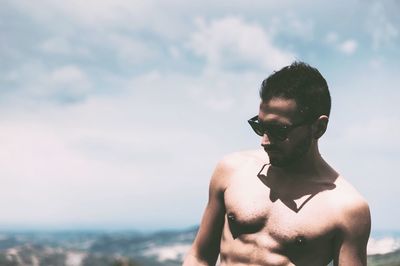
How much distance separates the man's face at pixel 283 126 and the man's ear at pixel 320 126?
0.25ft

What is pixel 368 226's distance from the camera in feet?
16.9

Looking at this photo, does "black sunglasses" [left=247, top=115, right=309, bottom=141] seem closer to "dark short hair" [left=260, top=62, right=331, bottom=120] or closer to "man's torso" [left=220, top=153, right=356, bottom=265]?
"dark short hair" [left=260, top=62, right=331, bottom=120]

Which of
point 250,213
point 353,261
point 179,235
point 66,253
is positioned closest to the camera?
point 353,261

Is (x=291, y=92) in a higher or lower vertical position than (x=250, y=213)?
higher

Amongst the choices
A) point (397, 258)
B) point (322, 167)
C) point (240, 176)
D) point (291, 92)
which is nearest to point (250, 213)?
point (240, 176)

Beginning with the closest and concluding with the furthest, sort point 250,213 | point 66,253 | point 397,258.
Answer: point 250,213, point 397,258, point 66,253

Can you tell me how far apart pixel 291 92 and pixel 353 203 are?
1089 millimetres

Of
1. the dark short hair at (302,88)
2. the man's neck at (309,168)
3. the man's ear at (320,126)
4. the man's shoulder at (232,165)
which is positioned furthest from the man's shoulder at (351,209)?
the man's shoulder at (232,165)

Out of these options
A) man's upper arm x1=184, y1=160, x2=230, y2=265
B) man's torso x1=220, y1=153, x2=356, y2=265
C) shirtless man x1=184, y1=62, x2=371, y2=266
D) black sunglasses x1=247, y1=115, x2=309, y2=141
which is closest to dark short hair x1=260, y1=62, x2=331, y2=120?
shirtless man x1=184, y1=62, x2=371, y2=266

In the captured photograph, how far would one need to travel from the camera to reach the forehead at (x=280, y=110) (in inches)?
204

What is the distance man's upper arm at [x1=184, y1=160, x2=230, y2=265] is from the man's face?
71 centimetres

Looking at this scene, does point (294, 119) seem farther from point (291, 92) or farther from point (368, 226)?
point (368, 226)

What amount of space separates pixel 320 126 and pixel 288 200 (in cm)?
74

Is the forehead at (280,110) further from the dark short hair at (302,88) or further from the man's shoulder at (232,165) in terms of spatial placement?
the man's shoulder at (232,165)
